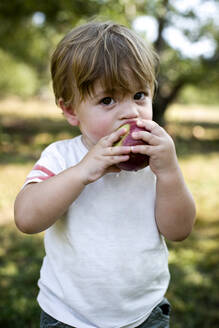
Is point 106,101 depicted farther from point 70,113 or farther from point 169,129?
point 169,129

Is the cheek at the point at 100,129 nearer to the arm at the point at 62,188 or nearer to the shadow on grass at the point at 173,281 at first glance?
the arm at the point at 62,188

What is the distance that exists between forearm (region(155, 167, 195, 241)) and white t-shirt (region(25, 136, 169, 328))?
0.06 m

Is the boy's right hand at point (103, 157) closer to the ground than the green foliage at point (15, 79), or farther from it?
farther from it

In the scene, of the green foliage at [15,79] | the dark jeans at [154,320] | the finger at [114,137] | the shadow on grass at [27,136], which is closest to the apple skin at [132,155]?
the finger at [114,137]

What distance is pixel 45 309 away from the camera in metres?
1.60

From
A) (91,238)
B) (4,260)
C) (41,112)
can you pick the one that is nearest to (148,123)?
(91,238)

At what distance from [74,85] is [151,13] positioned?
7.11 m

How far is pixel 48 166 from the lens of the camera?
5.06 feet

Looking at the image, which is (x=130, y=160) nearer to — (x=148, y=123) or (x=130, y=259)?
(x=148, y=123)

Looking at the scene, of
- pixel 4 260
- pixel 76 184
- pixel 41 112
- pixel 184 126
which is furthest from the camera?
pixel 41 112

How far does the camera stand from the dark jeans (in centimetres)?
157

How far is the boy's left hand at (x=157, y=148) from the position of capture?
54.2 inches

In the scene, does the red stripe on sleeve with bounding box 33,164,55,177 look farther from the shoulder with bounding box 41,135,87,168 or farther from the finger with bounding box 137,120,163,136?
the finger with bounding box 137,120,163,136

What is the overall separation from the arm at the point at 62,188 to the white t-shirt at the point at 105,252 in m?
0.09
